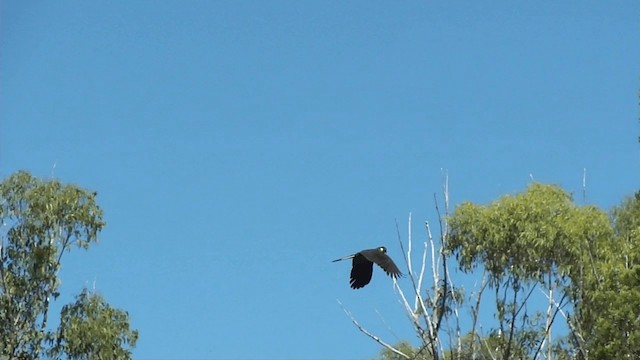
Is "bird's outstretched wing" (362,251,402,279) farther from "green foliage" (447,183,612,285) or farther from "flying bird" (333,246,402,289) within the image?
"green foliage" (447,183,612,285)

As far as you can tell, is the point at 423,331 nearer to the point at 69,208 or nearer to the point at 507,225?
the point at 507,225

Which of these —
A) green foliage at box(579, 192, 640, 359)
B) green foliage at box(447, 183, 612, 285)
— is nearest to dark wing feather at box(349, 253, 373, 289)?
green foliage at box(579, 192, 640, 359)

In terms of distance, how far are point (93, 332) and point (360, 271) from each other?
12.1 meters

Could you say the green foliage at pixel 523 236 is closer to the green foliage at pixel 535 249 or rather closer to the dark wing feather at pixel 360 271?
the green foliage at pixel 535 249

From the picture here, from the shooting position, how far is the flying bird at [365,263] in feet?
68.7

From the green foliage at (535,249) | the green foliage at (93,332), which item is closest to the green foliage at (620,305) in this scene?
the green foliage at (535,249)

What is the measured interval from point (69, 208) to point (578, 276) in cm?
1124

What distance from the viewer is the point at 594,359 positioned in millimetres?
26844

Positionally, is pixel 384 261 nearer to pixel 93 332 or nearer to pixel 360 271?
pixel 360 271

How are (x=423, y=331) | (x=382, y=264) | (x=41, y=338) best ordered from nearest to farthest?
(x=382, y=264)
(x=423, y=331)
(x=41, y=338)

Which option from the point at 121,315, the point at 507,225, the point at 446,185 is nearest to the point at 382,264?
the point at 446,185

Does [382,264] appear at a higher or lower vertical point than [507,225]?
lower

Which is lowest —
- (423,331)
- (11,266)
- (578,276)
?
(423,331)

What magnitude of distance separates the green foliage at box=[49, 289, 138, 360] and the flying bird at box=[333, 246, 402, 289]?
11.8 meters
